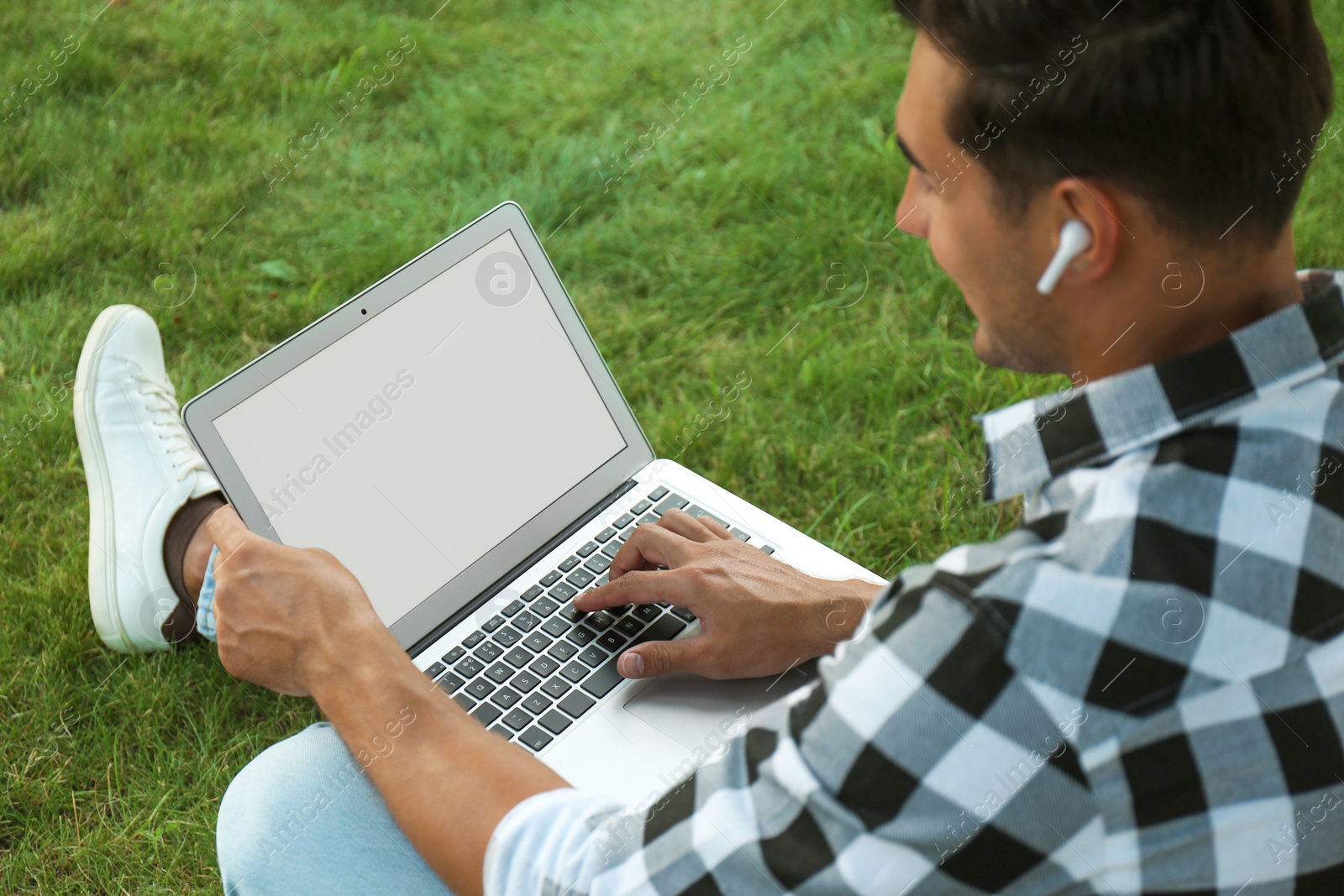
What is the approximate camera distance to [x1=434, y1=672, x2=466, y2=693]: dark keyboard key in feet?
4.96

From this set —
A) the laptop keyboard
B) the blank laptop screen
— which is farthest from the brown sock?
the laptop keyboard

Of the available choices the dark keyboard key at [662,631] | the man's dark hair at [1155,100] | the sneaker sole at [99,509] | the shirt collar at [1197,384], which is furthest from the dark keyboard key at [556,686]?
the sneaker sole at [99,509]

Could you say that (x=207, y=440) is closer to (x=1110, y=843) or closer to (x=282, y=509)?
(x=282, y=509)

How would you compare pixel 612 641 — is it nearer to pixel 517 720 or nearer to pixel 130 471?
pixel 517 720

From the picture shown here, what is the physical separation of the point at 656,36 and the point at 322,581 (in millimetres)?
2734

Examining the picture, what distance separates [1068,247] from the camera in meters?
1.06

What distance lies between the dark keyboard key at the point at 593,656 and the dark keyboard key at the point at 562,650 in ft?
0.05

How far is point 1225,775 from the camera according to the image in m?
0.92

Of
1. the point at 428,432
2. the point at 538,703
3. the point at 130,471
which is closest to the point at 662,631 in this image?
the point at 538,703

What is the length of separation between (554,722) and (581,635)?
5.8 inches

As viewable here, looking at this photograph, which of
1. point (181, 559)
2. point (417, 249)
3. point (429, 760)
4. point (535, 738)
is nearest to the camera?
point (429, 760)

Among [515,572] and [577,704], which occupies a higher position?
[515,572]

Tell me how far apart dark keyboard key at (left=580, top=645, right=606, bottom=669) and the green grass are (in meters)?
0.83

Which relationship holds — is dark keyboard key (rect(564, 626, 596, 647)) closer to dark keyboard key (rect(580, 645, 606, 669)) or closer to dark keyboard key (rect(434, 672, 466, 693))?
dark keyboard key (rect(580, 645, 606, 669))
